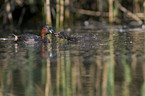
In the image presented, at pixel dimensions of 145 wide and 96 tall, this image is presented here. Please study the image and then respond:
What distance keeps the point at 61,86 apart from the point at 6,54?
3.14 metres

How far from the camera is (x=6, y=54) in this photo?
715cm

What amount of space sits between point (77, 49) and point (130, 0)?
46.3 feet

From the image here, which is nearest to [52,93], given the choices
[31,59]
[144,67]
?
[144,67]

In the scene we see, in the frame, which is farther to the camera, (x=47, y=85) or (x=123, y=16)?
(x=123, y=16)

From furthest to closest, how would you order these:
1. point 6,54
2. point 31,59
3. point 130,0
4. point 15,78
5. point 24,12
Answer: point 130,0 → point 24,12 → point 6,54 → point 31,59 → point 15,78

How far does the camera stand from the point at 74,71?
202 inches

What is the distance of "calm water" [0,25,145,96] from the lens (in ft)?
13.3

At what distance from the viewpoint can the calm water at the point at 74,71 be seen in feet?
13.3

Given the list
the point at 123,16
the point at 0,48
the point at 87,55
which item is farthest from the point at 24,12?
the point at 87,55

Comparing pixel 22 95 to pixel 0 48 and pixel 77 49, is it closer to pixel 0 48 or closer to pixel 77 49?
pixel 77 49

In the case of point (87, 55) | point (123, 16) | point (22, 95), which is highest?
point (123, 16)

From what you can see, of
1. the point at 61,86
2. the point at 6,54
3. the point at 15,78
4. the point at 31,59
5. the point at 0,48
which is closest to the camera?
the point at 61,86

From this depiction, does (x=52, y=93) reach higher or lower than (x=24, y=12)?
lower

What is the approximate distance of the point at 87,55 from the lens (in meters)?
6.67
